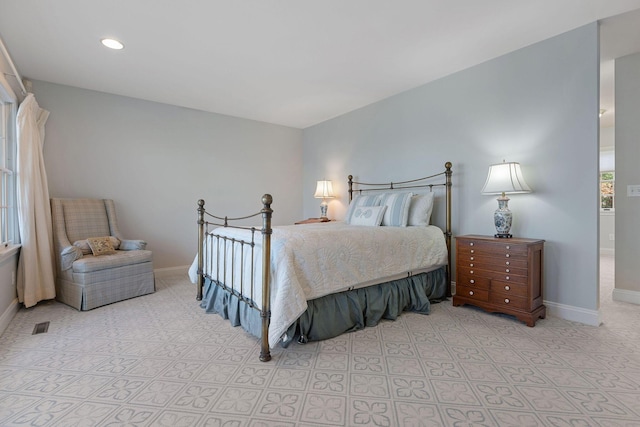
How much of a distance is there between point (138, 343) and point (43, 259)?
174 centimetres

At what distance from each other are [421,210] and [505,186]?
85 centimetres

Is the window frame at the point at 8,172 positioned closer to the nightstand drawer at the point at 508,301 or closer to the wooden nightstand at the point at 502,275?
the wooden nightstand at the point at 502,275

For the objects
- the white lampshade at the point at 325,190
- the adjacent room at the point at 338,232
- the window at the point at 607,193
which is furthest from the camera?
the window at the point at 607,193

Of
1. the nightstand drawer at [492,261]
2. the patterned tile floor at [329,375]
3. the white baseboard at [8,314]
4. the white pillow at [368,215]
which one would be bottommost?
the patterned tile floor at [329,375]

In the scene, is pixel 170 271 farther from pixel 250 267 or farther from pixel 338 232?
pixel 338 232

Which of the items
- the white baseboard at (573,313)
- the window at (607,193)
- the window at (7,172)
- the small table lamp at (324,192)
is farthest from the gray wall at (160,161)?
the window at (607,193)

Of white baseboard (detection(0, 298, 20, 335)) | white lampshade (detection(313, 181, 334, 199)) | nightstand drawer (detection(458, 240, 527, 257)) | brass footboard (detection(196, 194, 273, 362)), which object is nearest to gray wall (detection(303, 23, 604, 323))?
nightstand drawer (detection(458, 240, 527, 257))

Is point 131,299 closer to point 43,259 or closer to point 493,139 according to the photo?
point 43,259

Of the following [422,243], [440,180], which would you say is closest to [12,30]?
[422,243]

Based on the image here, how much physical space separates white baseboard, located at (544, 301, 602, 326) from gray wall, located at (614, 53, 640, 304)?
1.00 metres

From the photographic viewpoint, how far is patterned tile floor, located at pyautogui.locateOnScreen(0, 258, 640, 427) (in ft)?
4.79

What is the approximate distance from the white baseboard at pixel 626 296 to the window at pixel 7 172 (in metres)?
6.05

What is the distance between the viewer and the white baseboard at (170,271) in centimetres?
425

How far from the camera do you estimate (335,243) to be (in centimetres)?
235
